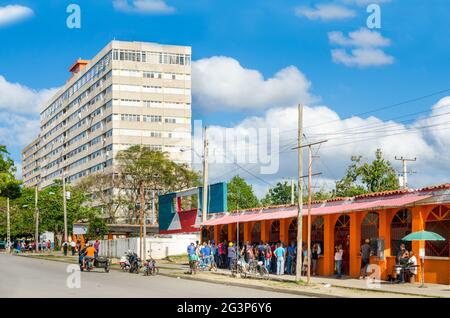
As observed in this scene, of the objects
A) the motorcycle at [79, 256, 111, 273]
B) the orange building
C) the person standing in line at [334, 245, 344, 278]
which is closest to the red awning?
the orange building

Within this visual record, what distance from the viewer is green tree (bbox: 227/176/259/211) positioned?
115 m

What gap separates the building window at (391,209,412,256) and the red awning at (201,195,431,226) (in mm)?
849

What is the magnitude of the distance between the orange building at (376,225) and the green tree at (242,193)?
234 ft

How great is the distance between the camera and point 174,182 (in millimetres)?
88250

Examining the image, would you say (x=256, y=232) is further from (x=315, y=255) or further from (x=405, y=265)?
(x=405, y=265)

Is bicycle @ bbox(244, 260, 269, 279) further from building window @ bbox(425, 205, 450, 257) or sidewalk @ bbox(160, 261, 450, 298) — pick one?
building window @ bbox(425, 205, 450, 257)

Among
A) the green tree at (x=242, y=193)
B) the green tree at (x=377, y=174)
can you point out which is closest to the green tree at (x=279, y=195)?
the green tree at (x=242, y=193)

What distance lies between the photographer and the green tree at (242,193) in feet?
378

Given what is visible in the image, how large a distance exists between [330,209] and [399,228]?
13.8ft

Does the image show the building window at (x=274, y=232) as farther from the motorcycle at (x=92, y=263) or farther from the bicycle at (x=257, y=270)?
the motorcycle at (x=92, y=263)
